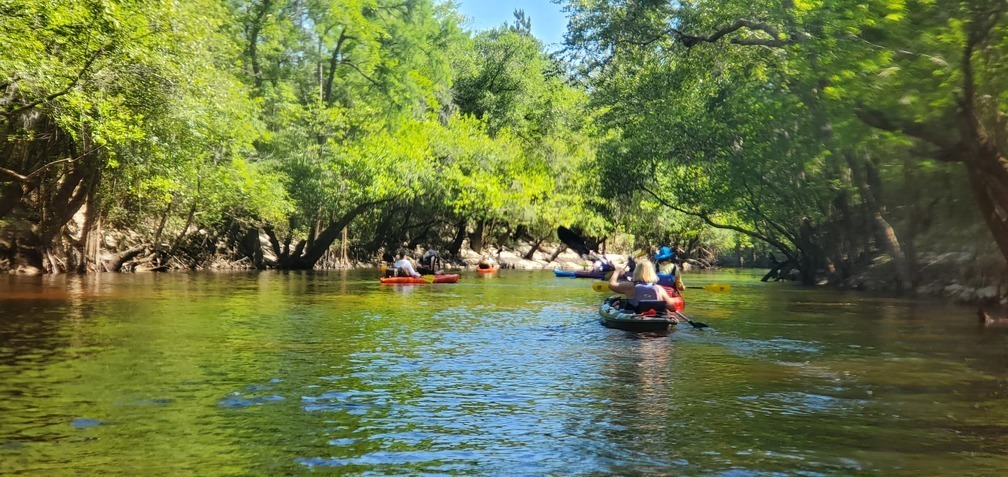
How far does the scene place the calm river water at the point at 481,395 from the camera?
7.82 metres

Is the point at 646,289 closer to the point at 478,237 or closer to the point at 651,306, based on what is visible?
the point at 651,306

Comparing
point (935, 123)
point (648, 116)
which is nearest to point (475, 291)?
point (648, 116)

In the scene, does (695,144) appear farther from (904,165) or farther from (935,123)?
(935,123)

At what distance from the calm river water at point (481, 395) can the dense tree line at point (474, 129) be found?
18.5 ft

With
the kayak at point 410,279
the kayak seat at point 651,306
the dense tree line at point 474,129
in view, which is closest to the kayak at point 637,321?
the kayak seat at point 651,306

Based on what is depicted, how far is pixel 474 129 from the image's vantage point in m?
54.7

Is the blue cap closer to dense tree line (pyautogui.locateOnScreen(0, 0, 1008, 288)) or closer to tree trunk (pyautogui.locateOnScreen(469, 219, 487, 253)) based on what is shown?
dense tree line (pyautogui.locateOnScreen(0, 0, 1008, 288))

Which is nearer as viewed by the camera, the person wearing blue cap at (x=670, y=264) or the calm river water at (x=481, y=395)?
the calm river water at (x=481, y=395)

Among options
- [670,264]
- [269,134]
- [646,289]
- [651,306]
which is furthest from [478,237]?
[651,306]

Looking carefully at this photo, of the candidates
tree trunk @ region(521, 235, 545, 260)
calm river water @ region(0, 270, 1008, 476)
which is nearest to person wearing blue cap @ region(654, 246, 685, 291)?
calm river water @ region(0, 270, 1008, 476)

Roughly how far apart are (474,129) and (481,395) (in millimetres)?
44553

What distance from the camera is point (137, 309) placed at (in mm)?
21203

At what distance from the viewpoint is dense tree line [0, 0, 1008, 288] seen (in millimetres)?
20547

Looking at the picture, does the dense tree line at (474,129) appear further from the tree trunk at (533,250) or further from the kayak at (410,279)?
the kayak at (410,279)
